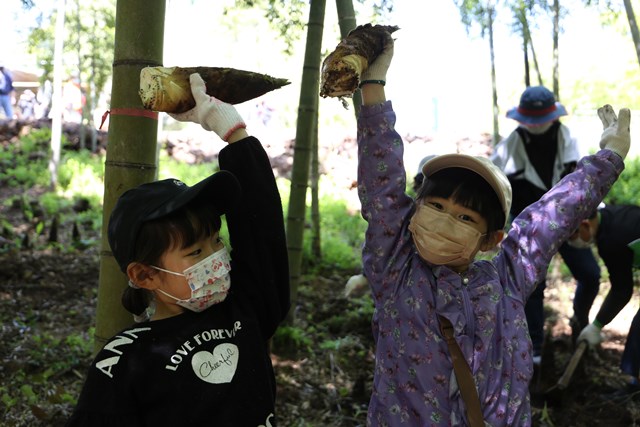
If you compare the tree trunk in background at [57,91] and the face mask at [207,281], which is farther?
the tree trunk in background at [57,91]

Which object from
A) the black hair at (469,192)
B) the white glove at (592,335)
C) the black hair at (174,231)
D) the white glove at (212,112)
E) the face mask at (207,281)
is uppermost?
the white glove at (212,112)

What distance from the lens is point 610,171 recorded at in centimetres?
200

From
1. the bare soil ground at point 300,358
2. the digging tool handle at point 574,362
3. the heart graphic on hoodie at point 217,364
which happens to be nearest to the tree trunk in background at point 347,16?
the heart graphic on hoodie at point 217,364

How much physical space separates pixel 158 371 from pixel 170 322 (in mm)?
141

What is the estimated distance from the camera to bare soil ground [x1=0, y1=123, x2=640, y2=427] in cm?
357

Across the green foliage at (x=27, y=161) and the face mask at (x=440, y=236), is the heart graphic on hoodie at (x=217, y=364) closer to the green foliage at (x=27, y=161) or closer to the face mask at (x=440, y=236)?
the face mask at (x=440, y=236)

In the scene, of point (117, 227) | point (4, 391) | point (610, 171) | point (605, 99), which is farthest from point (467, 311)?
point (605, 99)

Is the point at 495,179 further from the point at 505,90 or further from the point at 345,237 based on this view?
the point at 505,90

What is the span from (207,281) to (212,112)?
1.43 ft

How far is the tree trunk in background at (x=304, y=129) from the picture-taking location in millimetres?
3977

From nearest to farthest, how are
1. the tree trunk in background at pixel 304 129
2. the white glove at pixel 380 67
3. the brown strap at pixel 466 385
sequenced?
the brown strap at pixel 466 385
the white glove at pixel 380 67
the tree trunk in background at pixel 304 129

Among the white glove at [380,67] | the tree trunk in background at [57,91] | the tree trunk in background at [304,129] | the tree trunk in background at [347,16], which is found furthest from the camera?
the tree trunk in background at [57,91]

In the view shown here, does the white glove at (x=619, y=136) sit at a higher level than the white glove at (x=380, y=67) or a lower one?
lower

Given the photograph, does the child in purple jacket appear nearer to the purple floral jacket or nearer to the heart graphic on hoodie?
the purple floral jacket
